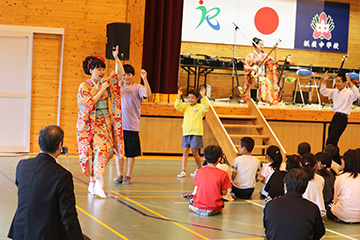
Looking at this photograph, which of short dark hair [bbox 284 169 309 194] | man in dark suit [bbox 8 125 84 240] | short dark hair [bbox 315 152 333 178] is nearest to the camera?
man in dark suit [bbox 8 125 84 240]

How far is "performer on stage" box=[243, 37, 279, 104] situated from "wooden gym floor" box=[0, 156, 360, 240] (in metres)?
4.79

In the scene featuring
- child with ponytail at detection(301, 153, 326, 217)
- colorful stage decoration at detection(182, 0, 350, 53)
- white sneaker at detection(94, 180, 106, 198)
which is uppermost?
colorful stage decoration at detection(182, 0, 350, 53)

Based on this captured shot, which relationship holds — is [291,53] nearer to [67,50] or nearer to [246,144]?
[67,50]

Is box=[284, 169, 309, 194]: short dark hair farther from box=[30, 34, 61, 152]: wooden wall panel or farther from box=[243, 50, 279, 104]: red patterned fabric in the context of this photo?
box=[243, 50, 279, 104]: red patterned fabric

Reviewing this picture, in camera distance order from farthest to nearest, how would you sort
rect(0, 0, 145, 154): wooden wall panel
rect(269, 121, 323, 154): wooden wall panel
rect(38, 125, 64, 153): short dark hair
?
1. rect(269, 121, 323, 154): wooden wall panel
2. rect(0, 0, 145, 154): wooden wall panel
3. rect(38, 125, 64, 153): short dark hair

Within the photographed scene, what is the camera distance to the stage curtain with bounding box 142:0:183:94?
32.2 feet

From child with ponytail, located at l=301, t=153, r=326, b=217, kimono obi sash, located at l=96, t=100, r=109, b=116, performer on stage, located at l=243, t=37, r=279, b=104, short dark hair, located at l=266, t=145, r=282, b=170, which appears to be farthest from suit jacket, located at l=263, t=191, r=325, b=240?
performer on stage, located at l=243, t=37, r=279, b=104

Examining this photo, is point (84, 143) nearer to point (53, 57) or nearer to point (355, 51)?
point (53, 57)

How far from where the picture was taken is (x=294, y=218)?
3.37 metres

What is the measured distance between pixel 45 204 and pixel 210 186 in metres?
2.77

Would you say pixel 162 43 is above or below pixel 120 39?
above

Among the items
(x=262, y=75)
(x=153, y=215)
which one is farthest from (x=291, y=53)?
(x=153, y=215)

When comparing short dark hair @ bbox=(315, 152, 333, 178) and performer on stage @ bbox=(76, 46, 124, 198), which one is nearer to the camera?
short dark hair @ bbox=(315, 152, 333, 178)

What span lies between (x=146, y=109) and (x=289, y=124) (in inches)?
112
